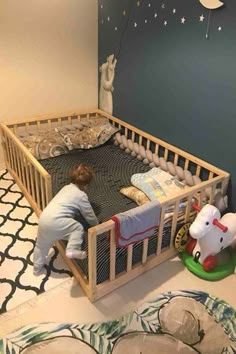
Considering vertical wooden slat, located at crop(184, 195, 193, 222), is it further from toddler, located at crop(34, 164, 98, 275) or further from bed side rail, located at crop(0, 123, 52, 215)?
bed side rail, located at crop(0, 123, 52, 215)

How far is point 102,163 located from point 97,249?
1.16 metres

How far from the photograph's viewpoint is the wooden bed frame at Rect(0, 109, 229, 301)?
1.70 meters

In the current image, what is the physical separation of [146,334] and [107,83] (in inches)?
93.3

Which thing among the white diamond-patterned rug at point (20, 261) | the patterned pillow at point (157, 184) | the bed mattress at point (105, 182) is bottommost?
the white diamond-patterned rug at point (20, 261)

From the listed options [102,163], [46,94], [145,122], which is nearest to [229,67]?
Result: [145,122]

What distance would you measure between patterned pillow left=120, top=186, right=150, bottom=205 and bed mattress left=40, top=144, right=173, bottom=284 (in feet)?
0.11

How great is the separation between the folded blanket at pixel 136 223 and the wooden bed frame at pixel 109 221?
42mm

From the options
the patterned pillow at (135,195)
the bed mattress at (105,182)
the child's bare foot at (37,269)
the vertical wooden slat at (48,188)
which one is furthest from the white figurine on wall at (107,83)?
the child's bare foot at (37,269)

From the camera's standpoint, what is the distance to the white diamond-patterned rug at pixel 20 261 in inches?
70.2

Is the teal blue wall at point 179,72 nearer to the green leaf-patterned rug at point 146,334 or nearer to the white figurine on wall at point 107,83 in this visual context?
the white figurine on wall at point 107,83

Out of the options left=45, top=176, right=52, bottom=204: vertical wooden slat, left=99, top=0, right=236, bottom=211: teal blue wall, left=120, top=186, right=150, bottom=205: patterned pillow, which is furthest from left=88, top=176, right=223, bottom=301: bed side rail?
left=45, top=176, right=52, bottom=204: vertical wooden slat

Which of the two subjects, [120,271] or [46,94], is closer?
[120,271]

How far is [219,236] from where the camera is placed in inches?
74.2

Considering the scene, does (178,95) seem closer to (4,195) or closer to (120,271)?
(120,271)
